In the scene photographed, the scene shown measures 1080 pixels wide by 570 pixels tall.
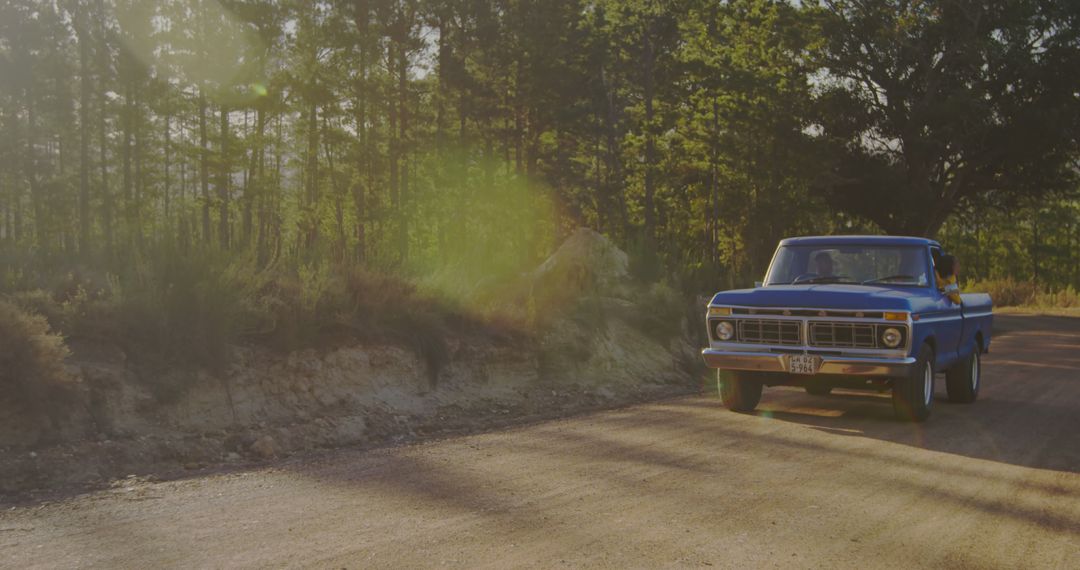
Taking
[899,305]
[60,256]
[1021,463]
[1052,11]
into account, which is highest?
[1052,11]

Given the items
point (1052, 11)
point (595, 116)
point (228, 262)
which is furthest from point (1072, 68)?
point (228, 262)

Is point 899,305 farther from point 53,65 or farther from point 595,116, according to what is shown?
point 53,65

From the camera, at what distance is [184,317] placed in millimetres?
9664

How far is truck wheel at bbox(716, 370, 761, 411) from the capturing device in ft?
33.2

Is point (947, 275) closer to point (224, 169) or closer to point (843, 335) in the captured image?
point (843, 335)

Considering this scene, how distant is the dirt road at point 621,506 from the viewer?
4.84 metres

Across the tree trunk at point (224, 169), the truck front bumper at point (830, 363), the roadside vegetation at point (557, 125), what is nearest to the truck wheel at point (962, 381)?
the truck front bumper at point (830, 363)

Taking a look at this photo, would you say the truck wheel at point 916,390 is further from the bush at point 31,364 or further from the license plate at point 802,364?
the bush at point 31,364

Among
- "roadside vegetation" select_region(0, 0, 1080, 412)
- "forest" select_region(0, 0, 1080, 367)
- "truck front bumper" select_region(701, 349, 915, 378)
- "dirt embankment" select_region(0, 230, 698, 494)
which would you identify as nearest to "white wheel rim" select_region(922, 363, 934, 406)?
"truck front bumper" select_region(701, 349, 915, 378)

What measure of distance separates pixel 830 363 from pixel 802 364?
Result: 0.29 m

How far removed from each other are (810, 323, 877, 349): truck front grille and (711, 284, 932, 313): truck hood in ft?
0.65

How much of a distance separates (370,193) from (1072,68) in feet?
91.7

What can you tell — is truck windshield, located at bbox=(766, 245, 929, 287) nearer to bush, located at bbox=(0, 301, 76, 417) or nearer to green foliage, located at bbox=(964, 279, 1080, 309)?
bush, located at bbox=(0, 301, 76, 417)

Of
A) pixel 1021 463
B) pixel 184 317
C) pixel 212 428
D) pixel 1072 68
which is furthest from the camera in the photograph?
pixel 1072 68
